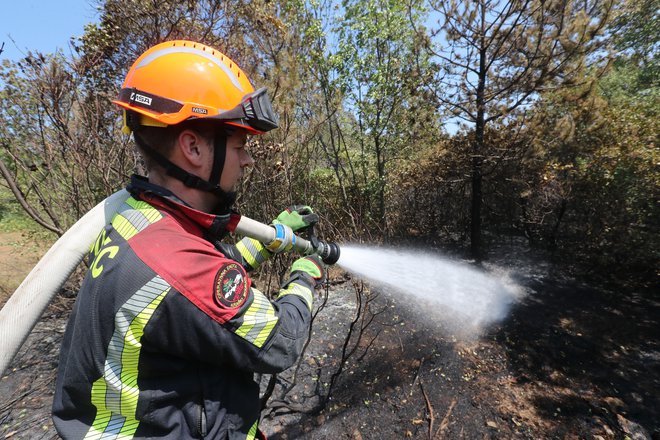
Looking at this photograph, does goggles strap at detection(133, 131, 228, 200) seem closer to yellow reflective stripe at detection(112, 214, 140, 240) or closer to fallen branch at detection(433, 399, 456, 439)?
yellow reflective stripe at detection(112, 214, 140, 240)

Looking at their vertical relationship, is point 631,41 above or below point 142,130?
above

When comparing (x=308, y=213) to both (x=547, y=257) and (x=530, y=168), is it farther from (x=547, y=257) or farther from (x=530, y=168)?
(x=547, y=257)

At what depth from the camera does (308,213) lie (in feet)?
8.27

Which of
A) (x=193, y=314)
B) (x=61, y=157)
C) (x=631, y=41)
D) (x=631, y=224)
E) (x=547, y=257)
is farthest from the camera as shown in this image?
(x=631, y=41)

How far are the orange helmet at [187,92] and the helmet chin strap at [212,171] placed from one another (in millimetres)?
92

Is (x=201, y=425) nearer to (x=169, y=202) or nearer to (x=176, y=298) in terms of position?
(x=176, y=298)

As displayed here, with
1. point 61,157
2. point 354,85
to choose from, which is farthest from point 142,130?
point 354,85

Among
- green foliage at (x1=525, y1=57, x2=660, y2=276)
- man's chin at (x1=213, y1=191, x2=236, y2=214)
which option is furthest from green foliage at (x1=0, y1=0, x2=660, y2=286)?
man's chin at (x1=213, y1=191, x2=236, y2=214)

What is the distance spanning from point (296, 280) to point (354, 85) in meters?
7.88

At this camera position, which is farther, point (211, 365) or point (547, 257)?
point (547, 257)

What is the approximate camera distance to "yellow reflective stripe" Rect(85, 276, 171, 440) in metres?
0.92

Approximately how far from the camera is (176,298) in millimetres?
930

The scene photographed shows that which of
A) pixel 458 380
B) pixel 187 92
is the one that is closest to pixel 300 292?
pixel 187 92

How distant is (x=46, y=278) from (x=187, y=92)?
3.38 feet
